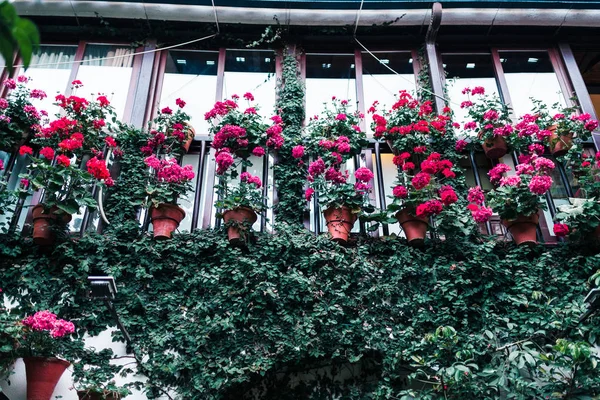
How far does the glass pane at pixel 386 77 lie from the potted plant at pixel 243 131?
5.23 feet

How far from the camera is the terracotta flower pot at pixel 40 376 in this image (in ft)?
A: 16.1

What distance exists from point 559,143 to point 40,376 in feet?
19.3

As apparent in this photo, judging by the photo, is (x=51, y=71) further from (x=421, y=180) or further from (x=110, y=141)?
(x=421, y=180)

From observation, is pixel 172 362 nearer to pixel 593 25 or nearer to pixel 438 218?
pixel 438 218

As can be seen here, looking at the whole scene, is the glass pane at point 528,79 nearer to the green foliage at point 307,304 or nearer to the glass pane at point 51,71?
the green foliage at point 307,304

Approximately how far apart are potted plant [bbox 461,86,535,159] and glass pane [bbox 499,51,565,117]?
0.72 metres

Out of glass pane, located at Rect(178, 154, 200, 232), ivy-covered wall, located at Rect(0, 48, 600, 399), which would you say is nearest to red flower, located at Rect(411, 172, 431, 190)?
ivy-covered wall, located at Rect(0, 48, 600, 399)

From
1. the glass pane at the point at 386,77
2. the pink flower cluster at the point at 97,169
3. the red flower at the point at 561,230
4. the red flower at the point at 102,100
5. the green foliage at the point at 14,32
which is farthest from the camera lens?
the glass pane at the point at 386,77

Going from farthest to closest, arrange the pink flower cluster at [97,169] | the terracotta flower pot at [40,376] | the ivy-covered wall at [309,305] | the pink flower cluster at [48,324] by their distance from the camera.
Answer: the pink flower cluster at [97,169] < the ivy-covered wall at [309,305] < the terracotta flower pot at [40,376] < the pink flower cluster at [48,324]

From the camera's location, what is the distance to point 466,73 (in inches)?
304

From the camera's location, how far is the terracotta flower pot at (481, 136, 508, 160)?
21.4ft

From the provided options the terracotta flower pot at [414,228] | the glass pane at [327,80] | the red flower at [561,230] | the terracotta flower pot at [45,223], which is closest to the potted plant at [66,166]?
the terracotta flower pot at [45,223]

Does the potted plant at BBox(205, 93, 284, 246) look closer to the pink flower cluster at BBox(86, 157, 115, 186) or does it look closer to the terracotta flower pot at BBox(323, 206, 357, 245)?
the terracotta flower pot at BBox(323, 206, 357, 245)

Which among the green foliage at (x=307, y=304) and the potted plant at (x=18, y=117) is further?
the potted plant at (x=18, y=117)
